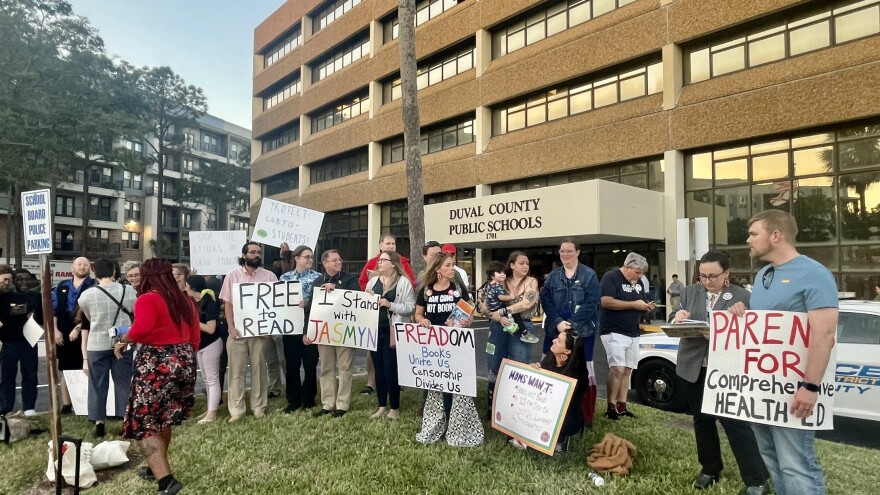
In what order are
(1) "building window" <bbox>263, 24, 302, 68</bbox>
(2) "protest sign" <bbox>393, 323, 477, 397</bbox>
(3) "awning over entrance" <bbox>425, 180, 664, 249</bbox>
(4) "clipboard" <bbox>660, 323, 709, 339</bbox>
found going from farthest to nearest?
(1) "building window" <bbox>263, 24, 302, 68</bbox> < (3) "awning over entrance" <bbox>425, 180, 664, 249</bbox> < (2) "protest sign" <bbox>393, 323, 477, 397</bbox> < (4) "clipboard" <bbox>660, 323, 709, 339</bbox>

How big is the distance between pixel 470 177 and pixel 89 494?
850 inches

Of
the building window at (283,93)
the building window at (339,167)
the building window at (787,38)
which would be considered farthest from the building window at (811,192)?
the building window at (283,93)

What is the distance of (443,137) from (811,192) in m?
16.1

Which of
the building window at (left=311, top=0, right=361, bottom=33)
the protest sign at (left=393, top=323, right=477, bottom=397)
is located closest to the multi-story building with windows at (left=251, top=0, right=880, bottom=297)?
the building window at (left=311, top=0, right=361, bottom=33)

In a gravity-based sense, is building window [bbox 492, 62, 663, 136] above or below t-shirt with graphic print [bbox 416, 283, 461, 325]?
above

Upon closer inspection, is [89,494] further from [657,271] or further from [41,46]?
[41,46]

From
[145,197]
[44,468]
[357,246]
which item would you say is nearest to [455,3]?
[357,246]

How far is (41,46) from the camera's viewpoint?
93.5 ft

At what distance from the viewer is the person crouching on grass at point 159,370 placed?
166 inches

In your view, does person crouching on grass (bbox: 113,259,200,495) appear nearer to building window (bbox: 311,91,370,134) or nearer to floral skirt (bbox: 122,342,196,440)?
floral skirt (bbox: 122,342,196,440)

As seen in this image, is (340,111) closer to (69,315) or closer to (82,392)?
(69,315)

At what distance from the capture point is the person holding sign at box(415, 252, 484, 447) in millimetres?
5312

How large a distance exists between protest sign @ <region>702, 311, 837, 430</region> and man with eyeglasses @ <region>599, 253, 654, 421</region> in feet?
9.06

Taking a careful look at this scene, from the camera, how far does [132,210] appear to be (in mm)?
55500
